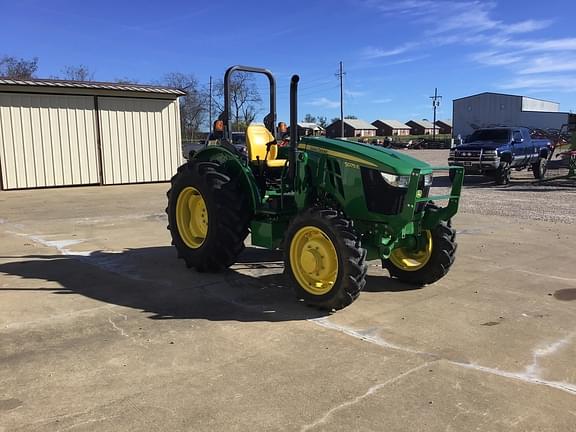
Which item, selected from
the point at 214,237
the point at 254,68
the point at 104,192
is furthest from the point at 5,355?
the point at 104,192

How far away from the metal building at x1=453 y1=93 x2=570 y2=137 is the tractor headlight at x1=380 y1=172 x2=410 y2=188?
211ft

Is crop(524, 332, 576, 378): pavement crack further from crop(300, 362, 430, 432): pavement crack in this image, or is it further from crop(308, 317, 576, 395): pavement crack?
crop(300, 362, 430, 432): pavement crack

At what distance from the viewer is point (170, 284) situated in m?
5.92

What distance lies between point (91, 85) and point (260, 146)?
12714mm

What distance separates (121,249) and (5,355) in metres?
3.90

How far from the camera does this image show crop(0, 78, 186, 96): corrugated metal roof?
15.8 meters

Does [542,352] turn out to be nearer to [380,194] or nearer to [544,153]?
[380,194]

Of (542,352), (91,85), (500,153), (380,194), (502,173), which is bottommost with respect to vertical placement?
(542,352)

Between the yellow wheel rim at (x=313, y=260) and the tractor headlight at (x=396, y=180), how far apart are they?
77 cm

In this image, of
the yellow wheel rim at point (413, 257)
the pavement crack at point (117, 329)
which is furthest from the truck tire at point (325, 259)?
the pavement crack at point (117, 329)

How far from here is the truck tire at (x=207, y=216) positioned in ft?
19.5

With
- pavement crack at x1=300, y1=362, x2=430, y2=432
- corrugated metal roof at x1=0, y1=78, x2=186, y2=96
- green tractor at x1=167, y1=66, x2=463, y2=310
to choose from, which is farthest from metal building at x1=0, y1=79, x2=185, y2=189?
pavement crack at x1=300, y1=362, x2=430, y2=432

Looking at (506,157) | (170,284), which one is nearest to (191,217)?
(170,284)

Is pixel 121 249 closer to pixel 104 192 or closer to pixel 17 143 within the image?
pixel 104 192
